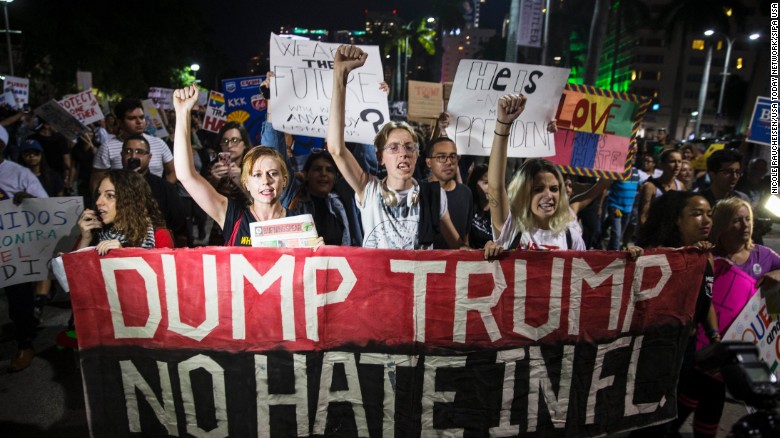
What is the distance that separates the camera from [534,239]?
10.8 ft

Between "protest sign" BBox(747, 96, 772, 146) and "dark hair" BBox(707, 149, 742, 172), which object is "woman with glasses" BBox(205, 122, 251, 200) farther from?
"protest sign" BBox(747, 96, 772, 146)

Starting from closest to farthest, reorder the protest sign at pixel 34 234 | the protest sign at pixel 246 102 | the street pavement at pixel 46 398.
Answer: the street pavement at pixel 46 398 < the protest sign at pixel 34 234 < the protest sign at pixel 246 102

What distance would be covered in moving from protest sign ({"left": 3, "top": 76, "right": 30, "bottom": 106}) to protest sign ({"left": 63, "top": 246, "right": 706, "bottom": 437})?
1368 centimetres

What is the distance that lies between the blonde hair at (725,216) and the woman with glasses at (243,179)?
269 centimetres

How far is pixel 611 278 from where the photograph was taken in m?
3.00

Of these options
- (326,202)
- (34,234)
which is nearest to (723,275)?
A: (326,202)

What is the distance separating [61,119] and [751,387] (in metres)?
9.72

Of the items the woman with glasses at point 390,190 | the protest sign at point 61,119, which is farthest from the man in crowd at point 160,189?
the protest sign at point 61,119

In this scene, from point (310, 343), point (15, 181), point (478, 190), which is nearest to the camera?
point (310, 343)

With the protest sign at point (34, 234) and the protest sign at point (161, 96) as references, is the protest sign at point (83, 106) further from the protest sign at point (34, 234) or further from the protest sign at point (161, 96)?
the protest sign at point (161, 96)

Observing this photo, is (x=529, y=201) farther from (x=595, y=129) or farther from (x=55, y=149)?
(x=55, y=149)

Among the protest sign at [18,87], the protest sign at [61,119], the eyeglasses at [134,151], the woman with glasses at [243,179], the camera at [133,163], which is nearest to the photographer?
the woman with glasses at [243,179]

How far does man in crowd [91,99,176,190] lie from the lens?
5578mm

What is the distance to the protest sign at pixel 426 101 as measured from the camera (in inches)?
249
